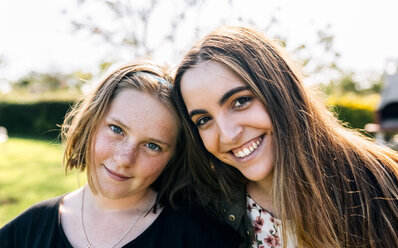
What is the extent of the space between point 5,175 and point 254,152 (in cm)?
751

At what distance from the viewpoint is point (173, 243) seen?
1897 mm

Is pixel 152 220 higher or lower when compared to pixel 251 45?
lower

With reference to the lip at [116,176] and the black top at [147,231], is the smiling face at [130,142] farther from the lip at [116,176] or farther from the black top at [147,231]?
the black top at [147,231]

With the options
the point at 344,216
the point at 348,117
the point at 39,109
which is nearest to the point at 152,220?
the point at 344,216

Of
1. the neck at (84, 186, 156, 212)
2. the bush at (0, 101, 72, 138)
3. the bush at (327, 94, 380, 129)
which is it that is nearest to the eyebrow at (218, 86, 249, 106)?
the neck at (84, 186, 156, 212)

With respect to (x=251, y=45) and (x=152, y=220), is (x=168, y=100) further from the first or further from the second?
(x=152, y=220)

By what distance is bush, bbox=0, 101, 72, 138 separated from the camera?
56.1 feet

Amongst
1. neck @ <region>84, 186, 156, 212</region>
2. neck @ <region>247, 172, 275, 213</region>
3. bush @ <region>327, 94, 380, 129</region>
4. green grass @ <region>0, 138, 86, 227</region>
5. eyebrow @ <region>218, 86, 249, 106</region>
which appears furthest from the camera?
bush @ <region>327, 94, 380, 129</region>

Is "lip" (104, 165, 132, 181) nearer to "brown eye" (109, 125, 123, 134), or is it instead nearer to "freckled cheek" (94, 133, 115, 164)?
"freckled cheek" (94, 133, 115, 164)

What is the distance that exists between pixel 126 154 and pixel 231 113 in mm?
664

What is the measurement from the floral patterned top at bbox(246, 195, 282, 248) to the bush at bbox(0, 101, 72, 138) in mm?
16121

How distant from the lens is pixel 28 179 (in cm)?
713

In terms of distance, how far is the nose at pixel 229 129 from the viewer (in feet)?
5.98

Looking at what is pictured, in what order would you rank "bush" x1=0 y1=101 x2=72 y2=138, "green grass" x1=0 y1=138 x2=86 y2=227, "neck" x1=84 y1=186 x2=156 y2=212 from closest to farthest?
1. "neck" x1=84 y1=186 x2=156 y2=212
2. "green grass" x1=0 y1=138 x2=86 y2=227
3. "bush" x1=0 y1=101 x2=72 y2=138
